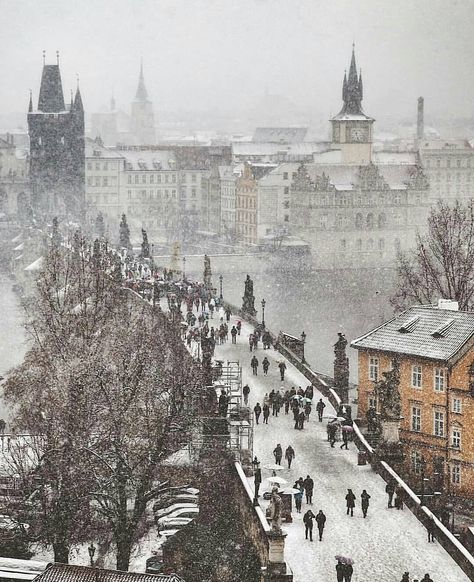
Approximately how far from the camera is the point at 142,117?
11344 cm

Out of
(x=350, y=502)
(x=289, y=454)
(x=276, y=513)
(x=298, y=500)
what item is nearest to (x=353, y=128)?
(x=289, y=454)

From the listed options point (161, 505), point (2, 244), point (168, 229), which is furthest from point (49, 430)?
point (168, 229)

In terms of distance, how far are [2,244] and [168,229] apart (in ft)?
28.0

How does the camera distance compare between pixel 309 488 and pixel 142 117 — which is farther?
pixel 142 117

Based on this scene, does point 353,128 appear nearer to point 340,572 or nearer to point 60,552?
point 60,552

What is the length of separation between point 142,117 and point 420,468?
95.8 m

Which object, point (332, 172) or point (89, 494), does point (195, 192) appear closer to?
point (332, 172)

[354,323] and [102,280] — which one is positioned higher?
[102,280]

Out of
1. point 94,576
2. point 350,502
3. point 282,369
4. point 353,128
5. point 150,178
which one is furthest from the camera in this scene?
point 150,178

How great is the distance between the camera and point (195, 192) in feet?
216

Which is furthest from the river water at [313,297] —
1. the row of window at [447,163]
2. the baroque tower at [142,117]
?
the baroque tower at [142,117]

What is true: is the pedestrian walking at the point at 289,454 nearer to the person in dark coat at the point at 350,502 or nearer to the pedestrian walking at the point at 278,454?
the pedestrian walking at the point at 278,454

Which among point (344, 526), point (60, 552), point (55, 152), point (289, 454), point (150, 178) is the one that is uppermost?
point (55, 152)

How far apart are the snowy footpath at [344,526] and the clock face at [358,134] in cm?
4676
